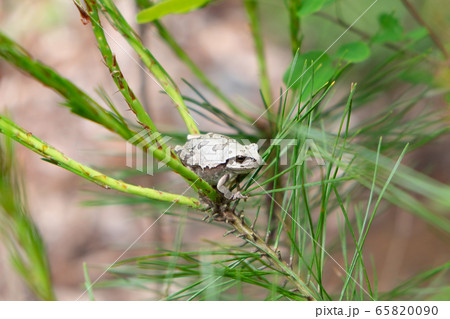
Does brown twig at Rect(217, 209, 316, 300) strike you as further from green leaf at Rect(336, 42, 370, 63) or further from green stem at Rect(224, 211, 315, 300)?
green leaf at Rect(336, 42, 370, 63)

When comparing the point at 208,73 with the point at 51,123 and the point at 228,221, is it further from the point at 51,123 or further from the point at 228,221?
the point at 228,221

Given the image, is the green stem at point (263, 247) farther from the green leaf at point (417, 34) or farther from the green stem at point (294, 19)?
the green leaf at point (417, 34)

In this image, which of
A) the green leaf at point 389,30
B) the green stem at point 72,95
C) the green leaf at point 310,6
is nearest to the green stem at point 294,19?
the green leaf at point 310,6

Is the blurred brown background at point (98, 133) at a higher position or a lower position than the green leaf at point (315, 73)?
higher

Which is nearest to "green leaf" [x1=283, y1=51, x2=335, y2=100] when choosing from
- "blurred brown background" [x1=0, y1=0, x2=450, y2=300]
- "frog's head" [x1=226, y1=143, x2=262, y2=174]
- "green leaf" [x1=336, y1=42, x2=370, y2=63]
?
"green leaf" [x1=336, y1=42, x2=370, y2=63]
